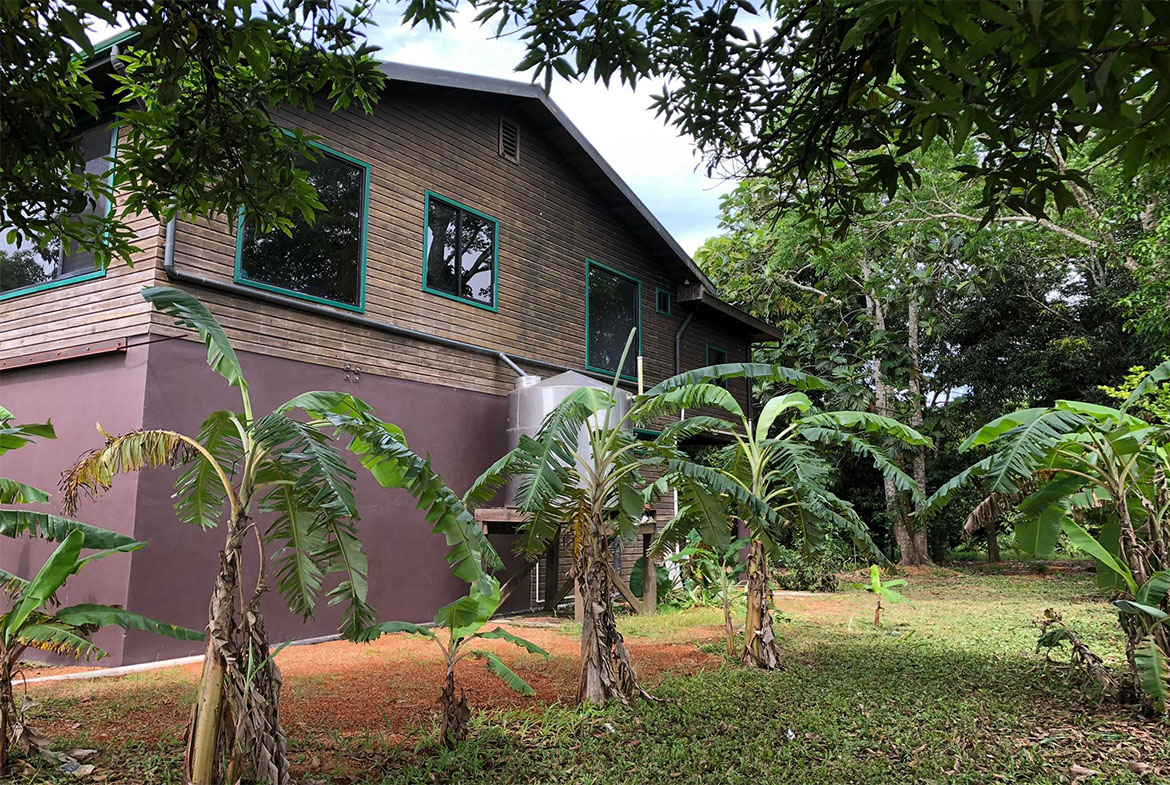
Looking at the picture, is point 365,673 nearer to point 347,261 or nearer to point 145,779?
point 145,779

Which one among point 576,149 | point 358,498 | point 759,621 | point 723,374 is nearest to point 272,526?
point 723,374

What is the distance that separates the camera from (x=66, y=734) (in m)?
5.04

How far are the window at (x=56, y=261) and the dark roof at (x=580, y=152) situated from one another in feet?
11.7

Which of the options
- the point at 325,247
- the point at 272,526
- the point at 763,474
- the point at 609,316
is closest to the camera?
the point at 272,526

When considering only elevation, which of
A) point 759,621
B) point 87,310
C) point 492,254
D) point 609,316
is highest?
point 492,254

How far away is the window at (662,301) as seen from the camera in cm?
1625

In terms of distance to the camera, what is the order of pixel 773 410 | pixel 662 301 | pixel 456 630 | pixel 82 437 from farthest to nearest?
pixel 662 301
pixel 82 437
pixel 773 410
pixel 456 630

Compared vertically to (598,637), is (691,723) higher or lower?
lower

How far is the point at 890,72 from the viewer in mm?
3988

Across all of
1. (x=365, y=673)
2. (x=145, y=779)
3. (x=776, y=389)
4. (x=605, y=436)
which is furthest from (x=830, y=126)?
(x=776, y=389)

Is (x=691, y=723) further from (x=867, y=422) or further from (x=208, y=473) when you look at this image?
(x=208, y=473)

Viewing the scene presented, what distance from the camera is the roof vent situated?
42.3ft

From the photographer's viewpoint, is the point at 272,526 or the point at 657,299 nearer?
the point at 272,526

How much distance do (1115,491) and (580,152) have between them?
404 inches
